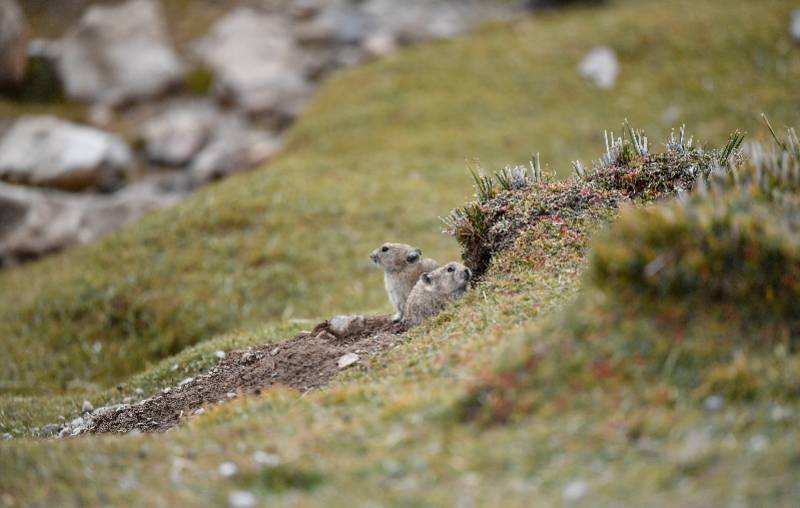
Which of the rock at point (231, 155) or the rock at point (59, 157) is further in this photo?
the rock at point (231, 155)

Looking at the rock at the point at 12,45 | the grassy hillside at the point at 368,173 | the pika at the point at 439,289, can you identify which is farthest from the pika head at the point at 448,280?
the rock at the point at 12,45

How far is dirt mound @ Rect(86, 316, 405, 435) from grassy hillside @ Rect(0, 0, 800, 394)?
21.2 ft

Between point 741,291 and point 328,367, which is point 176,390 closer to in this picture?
point 328,367

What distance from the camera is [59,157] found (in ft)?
104

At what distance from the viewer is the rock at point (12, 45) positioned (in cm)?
3416

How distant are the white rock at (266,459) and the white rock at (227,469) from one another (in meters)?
0.18

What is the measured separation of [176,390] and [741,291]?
25.8 ft

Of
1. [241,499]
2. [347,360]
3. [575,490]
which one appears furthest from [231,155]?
[575,490]

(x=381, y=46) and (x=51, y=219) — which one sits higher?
(x=381, y=46)

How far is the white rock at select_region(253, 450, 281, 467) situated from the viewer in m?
7.02

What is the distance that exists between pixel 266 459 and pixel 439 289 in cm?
477

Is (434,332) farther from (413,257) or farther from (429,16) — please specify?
(429,16)

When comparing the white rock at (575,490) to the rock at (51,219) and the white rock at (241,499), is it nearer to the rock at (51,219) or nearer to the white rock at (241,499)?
the white rock at (241,499)

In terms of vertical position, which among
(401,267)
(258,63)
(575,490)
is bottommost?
(401,267)
